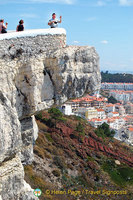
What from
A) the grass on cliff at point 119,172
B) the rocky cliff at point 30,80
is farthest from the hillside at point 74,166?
the rocky cliff at point 30,80

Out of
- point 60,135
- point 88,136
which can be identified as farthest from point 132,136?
point 60,135

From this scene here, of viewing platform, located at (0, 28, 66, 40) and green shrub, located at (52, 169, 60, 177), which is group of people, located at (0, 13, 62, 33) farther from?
green shrub, located at (52, 169, 60, 177)

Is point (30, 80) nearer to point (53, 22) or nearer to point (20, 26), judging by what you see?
point (20, 26)

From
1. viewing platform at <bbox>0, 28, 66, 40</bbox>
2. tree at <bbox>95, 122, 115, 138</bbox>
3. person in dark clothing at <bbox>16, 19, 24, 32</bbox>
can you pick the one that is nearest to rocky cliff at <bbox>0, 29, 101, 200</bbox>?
viewing platform at <bbox>0, 28, 66, 40</bbox>

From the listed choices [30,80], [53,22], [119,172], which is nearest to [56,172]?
[119,172]

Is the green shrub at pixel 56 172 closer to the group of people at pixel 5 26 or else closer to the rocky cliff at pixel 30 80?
the rocky cliff at pixel 30 80

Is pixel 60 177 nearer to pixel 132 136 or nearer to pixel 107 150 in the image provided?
pixel 107 150
